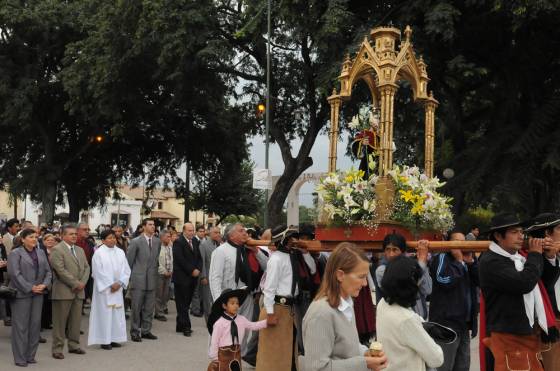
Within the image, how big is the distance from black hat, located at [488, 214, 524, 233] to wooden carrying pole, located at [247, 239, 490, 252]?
48 cm

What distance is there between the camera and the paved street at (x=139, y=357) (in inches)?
386

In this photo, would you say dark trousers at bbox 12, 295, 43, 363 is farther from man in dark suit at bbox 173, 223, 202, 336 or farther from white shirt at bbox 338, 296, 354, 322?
white shirt at bbox 338, 296, 354, 322

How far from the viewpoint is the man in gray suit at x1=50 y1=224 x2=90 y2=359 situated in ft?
35.0

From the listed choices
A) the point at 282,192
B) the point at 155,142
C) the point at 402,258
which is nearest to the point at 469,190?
the point at 282,192

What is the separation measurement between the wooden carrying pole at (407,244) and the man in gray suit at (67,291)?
3.11 metres

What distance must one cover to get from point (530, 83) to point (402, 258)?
1466 cm

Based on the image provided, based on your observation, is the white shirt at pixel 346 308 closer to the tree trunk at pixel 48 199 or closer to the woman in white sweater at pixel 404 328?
the woman in white sweater at pixel 404 328

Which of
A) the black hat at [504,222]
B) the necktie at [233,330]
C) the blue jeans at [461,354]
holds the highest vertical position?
the black hat at [504,222]

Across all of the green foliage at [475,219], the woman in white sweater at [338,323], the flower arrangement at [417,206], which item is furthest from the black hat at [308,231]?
the green foliage at [475,219]

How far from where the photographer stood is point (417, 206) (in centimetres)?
779

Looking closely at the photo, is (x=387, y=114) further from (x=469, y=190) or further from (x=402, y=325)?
(x=469, y=190)

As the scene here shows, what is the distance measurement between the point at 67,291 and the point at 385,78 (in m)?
5.93

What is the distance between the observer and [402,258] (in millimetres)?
4387

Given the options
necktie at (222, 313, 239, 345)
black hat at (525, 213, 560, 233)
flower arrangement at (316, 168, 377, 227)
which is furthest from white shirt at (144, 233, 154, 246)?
black hat at (525, 213, 560, 233)
